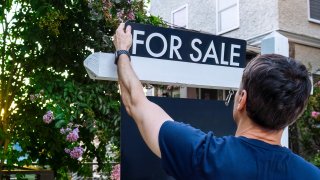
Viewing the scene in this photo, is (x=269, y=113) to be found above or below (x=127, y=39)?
below

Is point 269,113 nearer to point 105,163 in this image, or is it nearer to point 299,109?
point 299,109

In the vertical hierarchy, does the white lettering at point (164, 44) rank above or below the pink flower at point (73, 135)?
above

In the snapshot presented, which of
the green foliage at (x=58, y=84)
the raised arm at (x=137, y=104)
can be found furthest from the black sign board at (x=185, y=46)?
the green foliage at (x=58, y=84)

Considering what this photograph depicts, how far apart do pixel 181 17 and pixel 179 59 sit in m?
12.6

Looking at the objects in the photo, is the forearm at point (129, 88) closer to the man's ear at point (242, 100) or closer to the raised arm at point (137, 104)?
the raised arm at point (137, 104)

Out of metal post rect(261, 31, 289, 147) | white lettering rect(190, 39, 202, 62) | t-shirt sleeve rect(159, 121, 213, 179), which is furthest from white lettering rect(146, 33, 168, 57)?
t-shirt sleeve rect(159, 121, 213, 179)

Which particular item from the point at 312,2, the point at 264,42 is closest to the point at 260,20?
the point at 312,2

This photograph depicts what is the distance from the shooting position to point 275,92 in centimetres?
152

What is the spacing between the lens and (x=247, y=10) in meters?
12.2

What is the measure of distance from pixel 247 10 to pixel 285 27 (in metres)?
1.22

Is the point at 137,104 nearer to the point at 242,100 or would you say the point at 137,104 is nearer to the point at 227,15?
the point at 242,100

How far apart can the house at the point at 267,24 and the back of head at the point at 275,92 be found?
9207mm

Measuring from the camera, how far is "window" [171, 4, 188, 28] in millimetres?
14797

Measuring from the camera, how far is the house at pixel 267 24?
1142 centimetres
